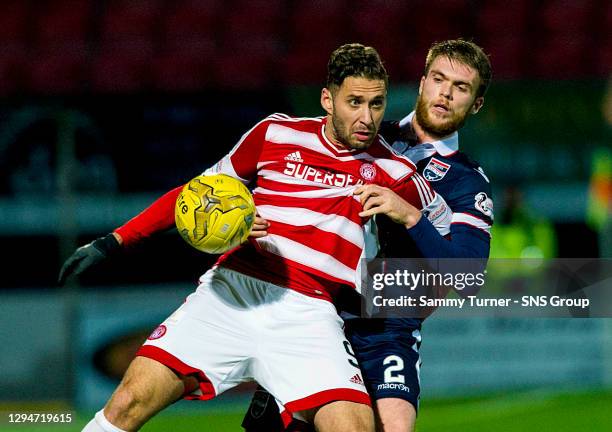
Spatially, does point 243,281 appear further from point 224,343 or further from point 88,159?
point 88,159

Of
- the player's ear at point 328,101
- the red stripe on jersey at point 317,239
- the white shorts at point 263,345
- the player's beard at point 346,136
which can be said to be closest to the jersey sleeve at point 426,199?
the player's beard at point 346,136

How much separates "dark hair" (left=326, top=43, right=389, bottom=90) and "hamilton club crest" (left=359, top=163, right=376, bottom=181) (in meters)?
0.35

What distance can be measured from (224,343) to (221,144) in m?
4.38

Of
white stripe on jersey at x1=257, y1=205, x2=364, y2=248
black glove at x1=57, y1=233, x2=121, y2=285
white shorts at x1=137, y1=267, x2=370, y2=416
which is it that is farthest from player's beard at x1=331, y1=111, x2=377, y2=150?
black glove at x1=57, y1=233, x2=121, y2=285

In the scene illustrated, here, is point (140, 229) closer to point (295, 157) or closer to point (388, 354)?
point (295, 157)

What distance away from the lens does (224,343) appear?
14.4ft

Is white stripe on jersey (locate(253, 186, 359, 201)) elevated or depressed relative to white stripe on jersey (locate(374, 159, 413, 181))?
depressed

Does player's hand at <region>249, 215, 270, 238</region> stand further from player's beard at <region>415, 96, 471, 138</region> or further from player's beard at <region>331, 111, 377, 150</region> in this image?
player's beard at <region>415, 96, 471, 138</region>

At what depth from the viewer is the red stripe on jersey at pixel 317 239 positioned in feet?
14.5

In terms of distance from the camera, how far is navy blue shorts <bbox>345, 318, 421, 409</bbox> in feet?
15.1

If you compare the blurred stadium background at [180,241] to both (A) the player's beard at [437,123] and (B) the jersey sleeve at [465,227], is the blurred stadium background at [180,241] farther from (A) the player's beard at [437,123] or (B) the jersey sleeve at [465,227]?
(B) the jersey sleeve at [465,227]

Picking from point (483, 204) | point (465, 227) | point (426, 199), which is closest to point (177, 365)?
point (426, 199)

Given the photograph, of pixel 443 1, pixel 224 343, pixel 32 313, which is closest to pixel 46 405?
pixel 32 313

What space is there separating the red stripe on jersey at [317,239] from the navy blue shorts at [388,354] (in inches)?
17.7
